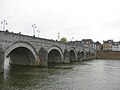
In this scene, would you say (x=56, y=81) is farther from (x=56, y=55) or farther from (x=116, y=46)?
(x=116, y=46)

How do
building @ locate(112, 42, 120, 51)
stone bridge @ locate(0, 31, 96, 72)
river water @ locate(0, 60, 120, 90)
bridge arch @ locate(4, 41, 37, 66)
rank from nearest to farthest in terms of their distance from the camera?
river water @ locate(0, 60, 120, 90) < stone bridge @ locate(0, 31, 96, 72) < bridge arch @ locate(4, 41, 37, 66) < building @ locate(112, 42, 120, 51)

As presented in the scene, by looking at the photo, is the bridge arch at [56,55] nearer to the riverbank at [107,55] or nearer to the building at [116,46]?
the riverbank at [107,55]

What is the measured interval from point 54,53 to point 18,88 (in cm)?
3820

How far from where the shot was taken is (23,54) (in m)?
41.8

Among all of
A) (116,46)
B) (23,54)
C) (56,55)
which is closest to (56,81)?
(23,54)

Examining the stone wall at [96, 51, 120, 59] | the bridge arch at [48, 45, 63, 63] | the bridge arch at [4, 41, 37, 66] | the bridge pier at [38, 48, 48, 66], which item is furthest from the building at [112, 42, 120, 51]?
the bridge pier at [38, 48, 48, 66]

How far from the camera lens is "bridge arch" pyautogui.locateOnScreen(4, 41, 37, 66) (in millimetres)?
36656

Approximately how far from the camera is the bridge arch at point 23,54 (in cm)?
3666

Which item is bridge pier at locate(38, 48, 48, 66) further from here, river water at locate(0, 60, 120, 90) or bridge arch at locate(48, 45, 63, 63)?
bridge arch at locate(48, 45, 63, 63)

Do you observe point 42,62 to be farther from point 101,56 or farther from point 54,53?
point 101,56

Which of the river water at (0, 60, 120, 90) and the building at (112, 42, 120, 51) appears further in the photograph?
the building at (112, 42, 120, 51)

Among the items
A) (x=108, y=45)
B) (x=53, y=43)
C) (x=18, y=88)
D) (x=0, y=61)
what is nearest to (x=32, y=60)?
(x=53, y=43)

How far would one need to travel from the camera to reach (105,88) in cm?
2116

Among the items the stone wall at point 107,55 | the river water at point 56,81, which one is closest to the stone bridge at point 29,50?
the river water at point 56,81
